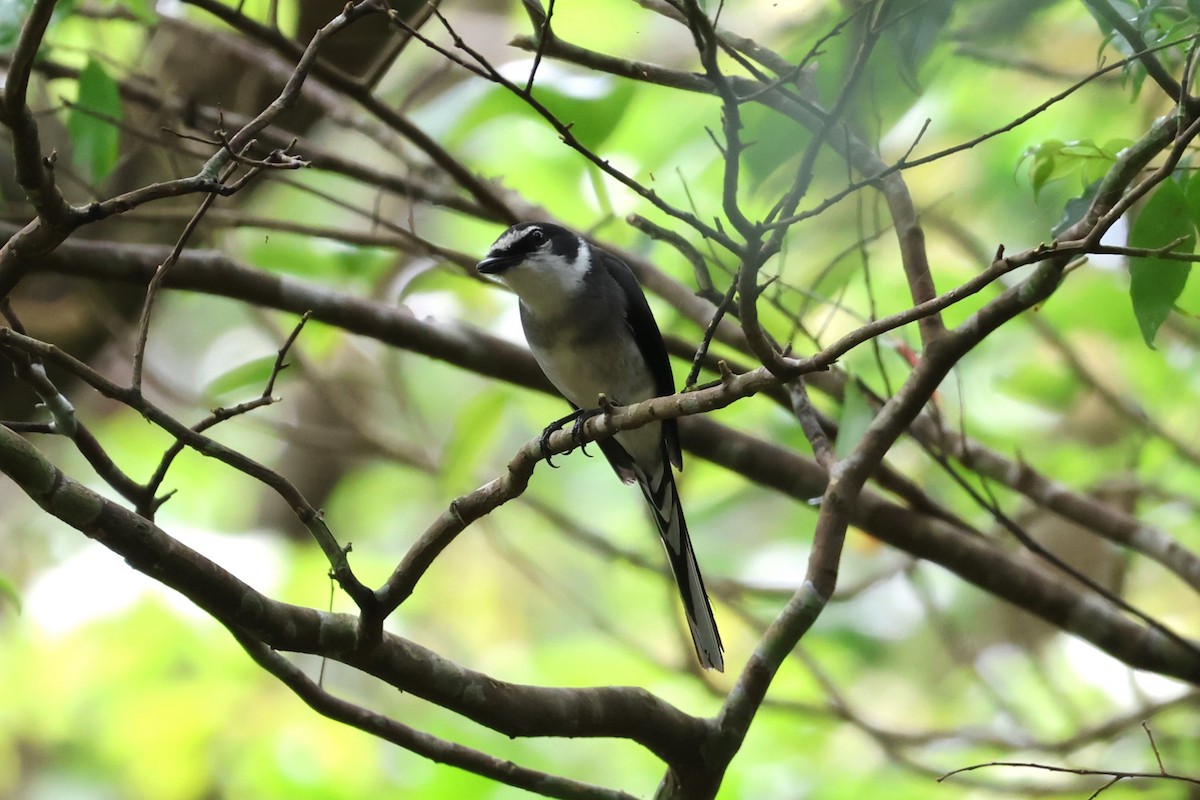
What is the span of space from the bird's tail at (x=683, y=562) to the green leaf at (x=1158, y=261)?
1485 mm

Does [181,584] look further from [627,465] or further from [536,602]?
[536,602]

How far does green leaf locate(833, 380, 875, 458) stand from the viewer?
2.60 m

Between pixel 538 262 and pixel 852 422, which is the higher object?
pixel 538 262

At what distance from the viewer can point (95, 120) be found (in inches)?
108

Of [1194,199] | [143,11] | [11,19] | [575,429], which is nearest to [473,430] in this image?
[575,429]

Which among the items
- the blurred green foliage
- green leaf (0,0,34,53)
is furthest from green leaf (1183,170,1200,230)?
green leaf (0,0,34,53)

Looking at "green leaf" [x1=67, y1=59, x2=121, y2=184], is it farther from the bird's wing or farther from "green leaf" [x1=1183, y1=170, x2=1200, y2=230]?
"green leaf" [x1=1183, y1=170, x2=1200, y2=230]

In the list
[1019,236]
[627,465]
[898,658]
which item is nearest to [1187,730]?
[898,658]

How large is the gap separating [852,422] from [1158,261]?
0.94 m

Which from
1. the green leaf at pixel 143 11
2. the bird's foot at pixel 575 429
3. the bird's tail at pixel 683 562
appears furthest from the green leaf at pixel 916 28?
the green leaf at pixel 143 11

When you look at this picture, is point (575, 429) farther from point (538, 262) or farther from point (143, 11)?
point (143, 11)

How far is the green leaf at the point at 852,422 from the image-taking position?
102 inches

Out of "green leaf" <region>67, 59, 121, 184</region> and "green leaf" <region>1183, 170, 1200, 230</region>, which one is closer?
"green leaf" <region>1183, 170, 1200, 230</region>

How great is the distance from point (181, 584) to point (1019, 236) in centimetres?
340
